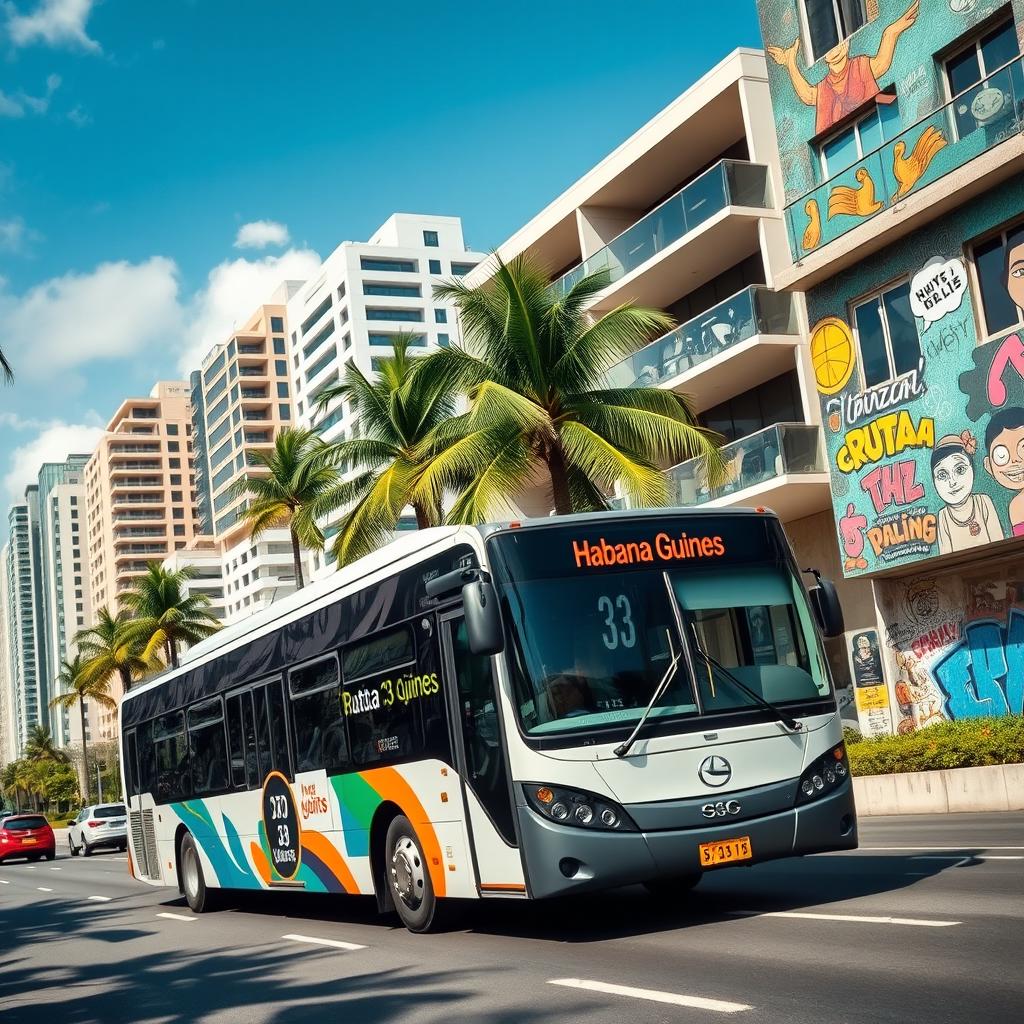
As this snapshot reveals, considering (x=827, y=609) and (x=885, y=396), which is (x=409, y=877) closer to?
(x=827, y=609)

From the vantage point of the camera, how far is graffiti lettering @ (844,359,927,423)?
898 inches

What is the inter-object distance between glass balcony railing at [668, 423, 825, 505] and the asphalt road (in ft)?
41.7

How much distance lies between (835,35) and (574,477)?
914 cm

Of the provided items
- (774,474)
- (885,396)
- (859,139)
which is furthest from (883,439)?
(859,139)

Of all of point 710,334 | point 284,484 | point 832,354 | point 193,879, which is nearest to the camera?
point 193,879

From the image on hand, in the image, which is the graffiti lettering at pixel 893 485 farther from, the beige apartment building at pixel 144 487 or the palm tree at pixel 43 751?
the beige apartment building at pixel 144 487

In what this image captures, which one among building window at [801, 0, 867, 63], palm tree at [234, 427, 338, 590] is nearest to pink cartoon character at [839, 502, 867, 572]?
building window at [801, 0, 867, 63]

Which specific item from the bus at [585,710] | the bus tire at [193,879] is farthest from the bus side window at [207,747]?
the bus at [585,710]

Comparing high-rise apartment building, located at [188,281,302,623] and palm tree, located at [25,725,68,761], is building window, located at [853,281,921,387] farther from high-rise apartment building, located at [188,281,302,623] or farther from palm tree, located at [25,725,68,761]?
palm tree, located at [25,725,68,761]

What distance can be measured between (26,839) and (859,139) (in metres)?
30.3

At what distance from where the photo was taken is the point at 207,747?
15469mm

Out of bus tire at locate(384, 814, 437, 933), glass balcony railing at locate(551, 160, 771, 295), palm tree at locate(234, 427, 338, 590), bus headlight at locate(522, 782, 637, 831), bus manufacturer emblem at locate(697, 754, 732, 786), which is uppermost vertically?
glass balcony railing at locate(551, 160, 771, 295)

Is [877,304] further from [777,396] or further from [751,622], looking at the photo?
[751,622]

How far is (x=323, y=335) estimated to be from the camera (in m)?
119
